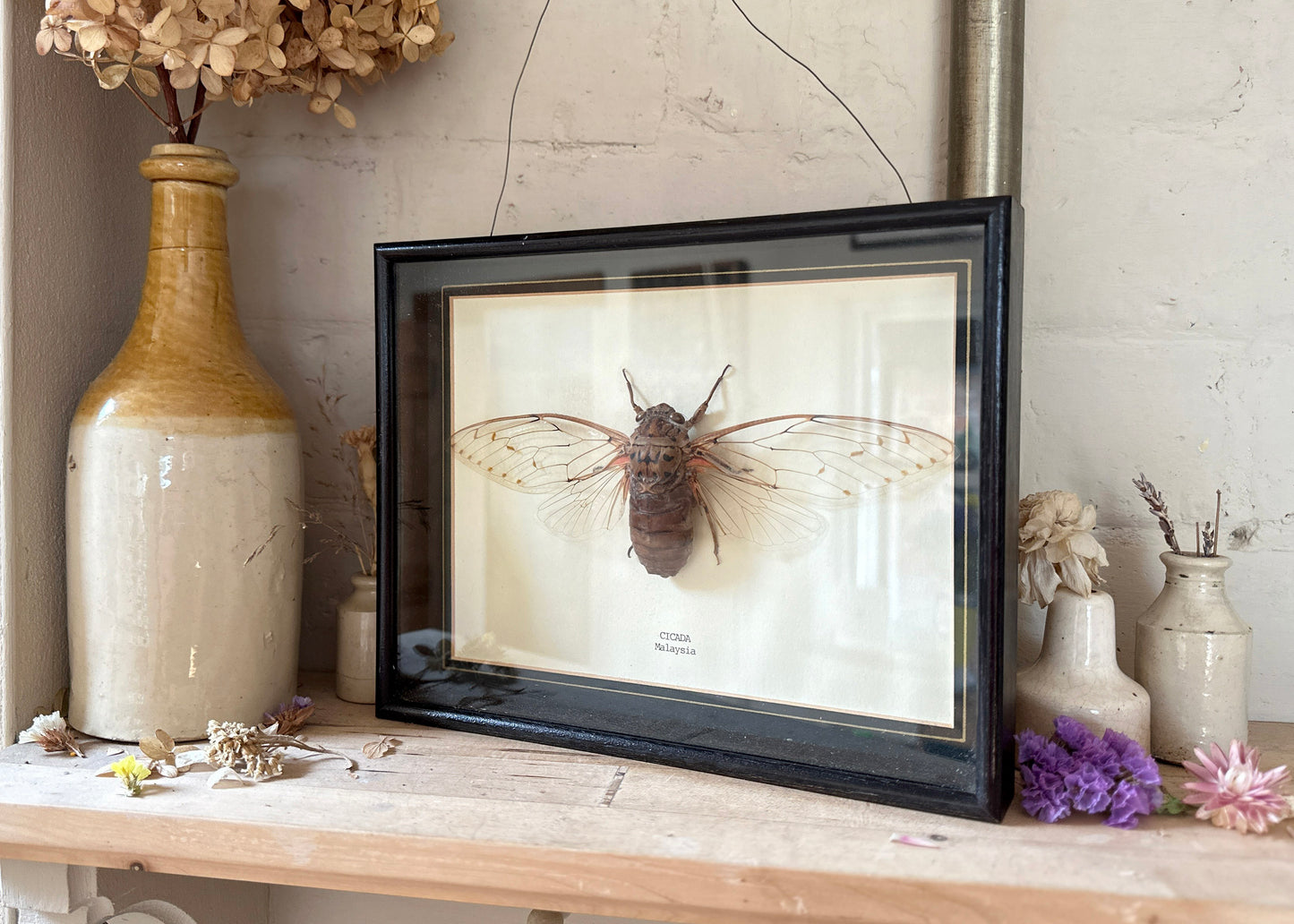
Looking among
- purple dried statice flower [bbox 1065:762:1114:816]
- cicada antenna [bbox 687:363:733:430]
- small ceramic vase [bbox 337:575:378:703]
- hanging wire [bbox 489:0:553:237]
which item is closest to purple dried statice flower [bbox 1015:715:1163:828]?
purple dried statice flower [bbox 1065:762:1114:816]

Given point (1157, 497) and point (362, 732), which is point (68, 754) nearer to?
point (362, 732)

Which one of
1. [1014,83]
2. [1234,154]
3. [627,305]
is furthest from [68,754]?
[1234,154]

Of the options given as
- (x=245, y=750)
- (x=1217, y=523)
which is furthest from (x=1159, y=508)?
(x=245, y=750)

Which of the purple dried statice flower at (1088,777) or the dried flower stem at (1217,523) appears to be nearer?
the purple dried statice flower at (1088,777)

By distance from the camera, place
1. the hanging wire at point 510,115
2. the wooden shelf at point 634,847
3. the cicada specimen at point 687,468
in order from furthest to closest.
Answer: the hanging wire at point 510,115, the cicada specimen at point 687,468, the wooden shelf at point 634,847

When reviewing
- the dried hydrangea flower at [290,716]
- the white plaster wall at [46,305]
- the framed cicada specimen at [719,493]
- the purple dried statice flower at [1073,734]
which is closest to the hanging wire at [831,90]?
the framed cicada specimen at [719,493]

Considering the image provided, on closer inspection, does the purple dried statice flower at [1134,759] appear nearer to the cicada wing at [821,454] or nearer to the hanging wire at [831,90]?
the cicada wing at [821,454]
